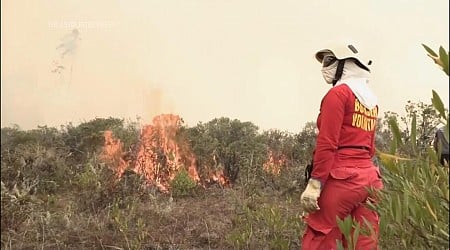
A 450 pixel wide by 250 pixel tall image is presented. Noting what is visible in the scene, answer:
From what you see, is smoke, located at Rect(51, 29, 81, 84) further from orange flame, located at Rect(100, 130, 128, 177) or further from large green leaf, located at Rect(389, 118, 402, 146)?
large green leaf, located at Rect(389, 118, 402, 146)

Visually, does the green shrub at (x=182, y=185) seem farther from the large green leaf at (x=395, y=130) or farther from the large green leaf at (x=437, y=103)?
the large green leaf at (x=437, y=103)

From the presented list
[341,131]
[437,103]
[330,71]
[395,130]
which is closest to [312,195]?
[341,131]

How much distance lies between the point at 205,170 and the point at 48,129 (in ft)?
3.86

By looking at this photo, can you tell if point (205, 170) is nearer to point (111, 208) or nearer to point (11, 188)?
point (111, 208)

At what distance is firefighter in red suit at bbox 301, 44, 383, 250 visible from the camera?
8.08 feet

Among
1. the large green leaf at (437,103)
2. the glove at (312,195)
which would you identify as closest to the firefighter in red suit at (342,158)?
the glove at (312,195)

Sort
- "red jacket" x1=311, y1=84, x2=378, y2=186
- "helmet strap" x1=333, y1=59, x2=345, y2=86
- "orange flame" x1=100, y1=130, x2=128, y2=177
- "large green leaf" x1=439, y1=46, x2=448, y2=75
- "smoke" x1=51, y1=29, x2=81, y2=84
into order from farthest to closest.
Answer: "orange flame" x1=100, y1=130, x2=128, y2=177 → "smoke" x1=51, y1=29, x2=81, y2=84 → "helmet strap" x1=333, y1=59, x2=345, y2=86 → "red jacket" x1=311, y1=84, x2=378, y2=186 → "large green leaf" x1=439, y1=46, x2=448, y2=75

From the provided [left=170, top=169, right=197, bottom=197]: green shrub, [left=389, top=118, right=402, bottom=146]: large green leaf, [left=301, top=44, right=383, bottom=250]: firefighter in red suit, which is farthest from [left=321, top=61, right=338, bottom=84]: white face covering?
[left=170, top=169, right=197, bottom=197]: green shrub

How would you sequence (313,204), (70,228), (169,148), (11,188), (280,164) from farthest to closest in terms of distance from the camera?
(280,164) < (169,148) < (70,228) < (11,188) < (313,204)

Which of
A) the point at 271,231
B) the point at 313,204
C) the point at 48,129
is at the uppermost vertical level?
the point at 48,129

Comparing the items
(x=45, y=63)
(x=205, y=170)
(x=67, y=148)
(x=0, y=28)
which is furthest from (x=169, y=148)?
(x=0, y=28)

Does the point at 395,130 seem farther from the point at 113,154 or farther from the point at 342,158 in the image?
the point at 113,154

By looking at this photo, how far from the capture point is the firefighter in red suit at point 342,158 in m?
2.46

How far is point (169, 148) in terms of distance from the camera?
392 cm
